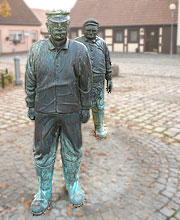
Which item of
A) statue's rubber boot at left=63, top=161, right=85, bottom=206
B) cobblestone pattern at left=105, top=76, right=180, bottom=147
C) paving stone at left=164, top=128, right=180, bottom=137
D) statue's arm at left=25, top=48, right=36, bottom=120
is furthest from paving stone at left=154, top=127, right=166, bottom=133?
statue's arm at left=25, top=48, right=36, bottom=120

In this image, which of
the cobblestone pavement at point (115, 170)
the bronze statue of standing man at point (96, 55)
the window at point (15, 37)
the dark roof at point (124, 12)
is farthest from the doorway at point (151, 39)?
the bronze statue of standing man at point (96, 55)

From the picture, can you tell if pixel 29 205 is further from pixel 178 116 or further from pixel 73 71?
pixel 178 116

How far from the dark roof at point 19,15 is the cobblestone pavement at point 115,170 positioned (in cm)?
2696

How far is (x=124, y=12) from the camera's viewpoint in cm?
3067

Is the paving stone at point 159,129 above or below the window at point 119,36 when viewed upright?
below

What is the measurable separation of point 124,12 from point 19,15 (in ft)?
41.1

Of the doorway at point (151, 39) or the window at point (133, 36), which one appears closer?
the doorway at point (151, 39)

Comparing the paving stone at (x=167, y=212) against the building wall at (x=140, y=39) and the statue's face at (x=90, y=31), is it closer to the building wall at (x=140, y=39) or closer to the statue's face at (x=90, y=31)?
the statue's face at (x=90, y=31)

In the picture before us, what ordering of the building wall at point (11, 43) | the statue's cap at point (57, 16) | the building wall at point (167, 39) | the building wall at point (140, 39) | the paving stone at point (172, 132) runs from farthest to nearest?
the building wall at point (11, 43), the building wall at point (140, 39), the building wall at point (167, 39), the paving stone at point (172, 132), the statue's cap at point (57, 16)

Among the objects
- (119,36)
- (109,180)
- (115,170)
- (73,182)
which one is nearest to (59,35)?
(73,182)

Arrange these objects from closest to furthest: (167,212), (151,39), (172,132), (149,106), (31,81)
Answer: (31,81) < (167,212) < (172,132) < (149,106) < (151,39)

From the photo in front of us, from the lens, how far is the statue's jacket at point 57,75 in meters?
2.97

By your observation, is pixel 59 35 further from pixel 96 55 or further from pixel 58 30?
pixel 96 55

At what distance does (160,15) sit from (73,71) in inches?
1087
